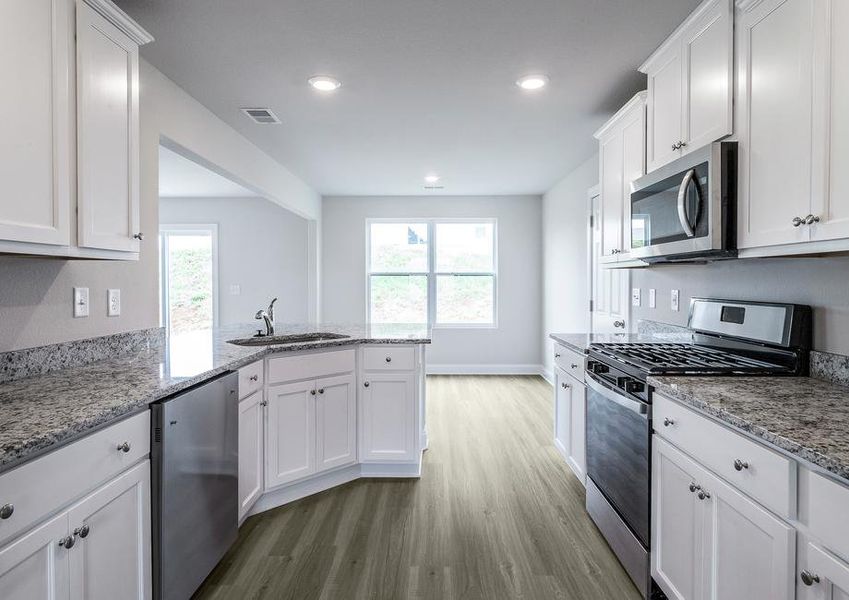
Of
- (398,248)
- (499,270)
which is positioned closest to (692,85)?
(499,270)

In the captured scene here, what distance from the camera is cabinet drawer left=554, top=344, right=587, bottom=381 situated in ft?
8.91

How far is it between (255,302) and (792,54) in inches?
256

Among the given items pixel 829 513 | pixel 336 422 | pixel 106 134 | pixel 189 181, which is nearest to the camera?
pixel 829 513

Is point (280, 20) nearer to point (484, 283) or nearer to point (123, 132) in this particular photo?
point (123, 132)

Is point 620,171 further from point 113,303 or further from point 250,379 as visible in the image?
point 113,303

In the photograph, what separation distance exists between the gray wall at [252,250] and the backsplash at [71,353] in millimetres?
4285

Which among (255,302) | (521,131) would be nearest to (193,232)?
(255,302)

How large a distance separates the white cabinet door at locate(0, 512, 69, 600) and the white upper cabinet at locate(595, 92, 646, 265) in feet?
8.95

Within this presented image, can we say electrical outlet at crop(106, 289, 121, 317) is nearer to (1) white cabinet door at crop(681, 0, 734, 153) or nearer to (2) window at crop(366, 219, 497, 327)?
(1) white cabinet door at crop(681, 0, 734, 153)

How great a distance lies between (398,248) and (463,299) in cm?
115

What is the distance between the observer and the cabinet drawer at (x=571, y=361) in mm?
2715

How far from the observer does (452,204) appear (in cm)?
664

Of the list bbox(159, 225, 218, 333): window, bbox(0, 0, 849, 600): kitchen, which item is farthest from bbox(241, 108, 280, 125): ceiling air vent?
bbox(159, 225, 218, 333): window

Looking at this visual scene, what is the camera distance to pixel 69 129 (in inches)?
63.2
